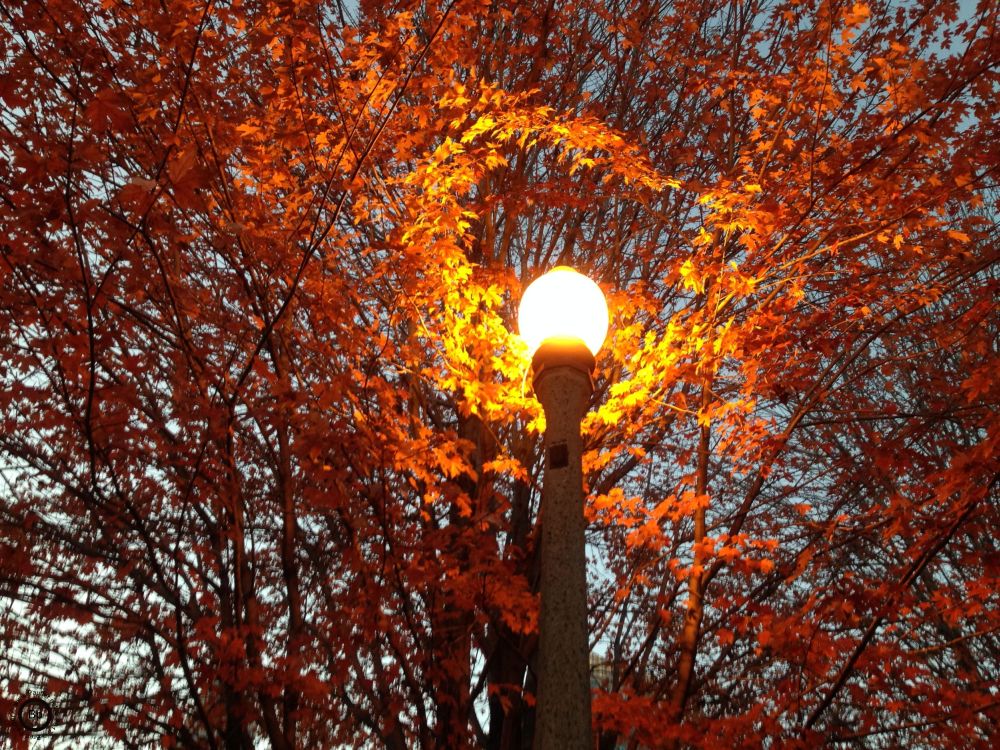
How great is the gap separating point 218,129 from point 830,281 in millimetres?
7117

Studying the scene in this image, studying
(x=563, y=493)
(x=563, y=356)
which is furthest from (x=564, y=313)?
(x=563, y=493)

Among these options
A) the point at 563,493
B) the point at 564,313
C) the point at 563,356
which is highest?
the point at 564,313

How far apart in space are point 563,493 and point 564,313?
0.83m

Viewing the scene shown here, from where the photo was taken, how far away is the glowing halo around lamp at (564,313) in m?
2.99

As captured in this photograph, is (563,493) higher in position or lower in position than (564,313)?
lower

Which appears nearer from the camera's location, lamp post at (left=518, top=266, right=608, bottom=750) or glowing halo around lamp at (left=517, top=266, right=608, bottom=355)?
lamp post at (left=518, top=266, right=608, bottom=750)

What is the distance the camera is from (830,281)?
870 cm

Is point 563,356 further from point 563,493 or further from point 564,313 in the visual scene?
point 563,493

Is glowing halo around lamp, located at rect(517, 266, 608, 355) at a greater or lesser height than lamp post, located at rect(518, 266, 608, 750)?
greater

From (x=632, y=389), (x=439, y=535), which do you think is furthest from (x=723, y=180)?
(x=439, y=535)

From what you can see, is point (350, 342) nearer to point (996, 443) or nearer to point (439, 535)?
point (439, 535)

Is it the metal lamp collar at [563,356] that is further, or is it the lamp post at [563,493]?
the metal lamp collar at [563,356]

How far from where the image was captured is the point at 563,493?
8.39 feet

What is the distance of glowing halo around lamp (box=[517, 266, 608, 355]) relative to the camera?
299 centimetres
